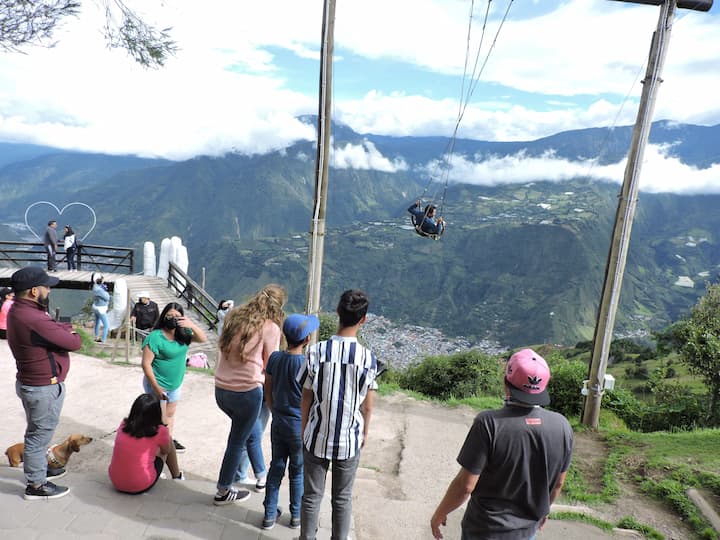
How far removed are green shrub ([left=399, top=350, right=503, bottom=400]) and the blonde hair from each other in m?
6.54

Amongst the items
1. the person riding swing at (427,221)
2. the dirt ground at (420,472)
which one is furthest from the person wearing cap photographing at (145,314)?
the person riding swing at (427,221)

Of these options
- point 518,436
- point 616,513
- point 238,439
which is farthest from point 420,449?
point 518,436

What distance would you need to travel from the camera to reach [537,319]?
16712 centimetres

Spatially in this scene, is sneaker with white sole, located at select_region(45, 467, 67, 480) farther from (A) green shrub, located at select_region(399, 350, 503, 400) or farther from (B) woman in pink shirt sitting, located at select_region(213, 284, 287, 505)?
(A) green shrub, located at select_region(399, 350, 503, 400)

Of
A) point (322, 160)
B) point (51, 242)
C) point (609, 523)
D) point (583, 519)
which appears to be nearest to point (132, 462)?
point (322, 160)

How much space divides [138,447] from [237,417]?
0.79 meters

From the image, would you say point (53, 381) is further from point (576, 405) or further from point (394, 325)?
point (394, 325)

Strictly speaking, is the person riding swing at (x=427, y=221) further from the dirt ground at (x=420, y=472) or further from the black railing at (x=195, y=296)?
the black railing at (x=195, y=296)

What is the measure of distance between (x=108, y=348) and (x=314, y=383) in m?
8.78

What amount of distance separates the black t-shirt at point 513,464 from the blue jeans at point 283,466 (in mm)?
1384

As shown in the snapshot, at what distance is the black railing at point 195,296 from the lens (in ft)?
51.9

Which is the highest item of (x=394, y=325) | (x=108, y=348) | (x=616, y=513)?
(x=616, y=513)

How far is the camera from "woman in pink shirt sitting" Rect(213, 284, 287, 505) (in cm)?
366

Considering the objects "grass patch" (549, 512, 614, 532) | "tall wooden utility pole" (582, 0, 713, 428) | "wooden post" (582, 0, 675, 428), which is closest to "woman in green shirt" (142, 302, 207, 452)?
"grass patch" (549, 512, 614, 532)
